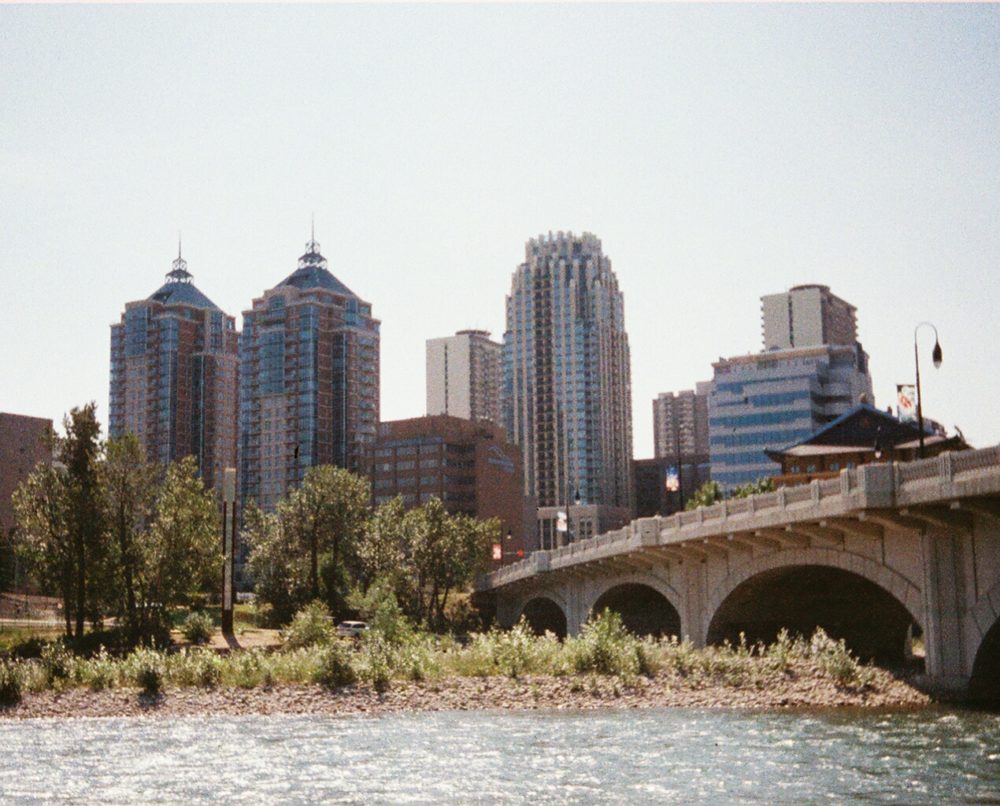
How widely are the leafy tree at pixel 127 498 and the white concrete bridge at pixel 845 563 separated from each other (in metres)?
27.8

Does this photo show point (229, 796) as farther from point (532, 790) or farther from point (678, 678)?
point (678, 678)

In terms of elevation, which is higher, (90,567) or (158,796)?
(90,567)

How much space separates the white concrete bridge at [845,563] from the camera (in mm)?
37406

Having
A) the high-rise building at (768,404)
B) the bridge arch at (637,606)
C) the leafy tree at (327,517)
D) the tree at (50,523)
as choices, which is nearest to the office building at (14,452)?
the leafy tree at (327,517)

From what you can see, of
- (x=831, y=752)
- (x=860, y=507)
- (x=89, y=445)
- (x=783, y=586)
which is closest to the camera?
(x=831, y=752)

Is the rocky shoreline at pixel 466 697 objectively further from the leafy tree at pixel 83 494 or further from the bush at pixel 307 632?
A: the leafy tree at pixel 83 494

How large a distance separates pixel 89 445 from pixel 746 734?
48034 millimetres

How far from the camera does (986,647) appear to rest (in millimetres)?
38938

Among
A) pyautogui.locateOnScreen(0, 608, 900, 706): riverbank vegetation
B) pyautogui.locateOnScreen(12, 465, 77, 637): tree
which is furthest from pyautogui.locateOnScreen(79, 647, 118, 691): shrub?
pyautogui.locateOnScreen(12, 465, 77, 637): tree

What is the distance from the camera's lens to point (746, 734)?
34094 mm

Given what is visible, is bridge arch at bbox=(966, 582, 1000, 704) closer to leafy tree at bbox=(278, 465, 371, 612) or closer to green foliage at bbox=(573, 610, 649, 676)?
green foliage at bbox=(573, 610, 649, 676)

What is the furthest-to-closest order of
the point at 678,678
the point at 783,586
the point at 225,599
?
the point at 225,599 < the point at 783,586 < the point at 678,678

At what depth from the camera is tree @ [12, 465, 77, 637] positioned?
2736 inches

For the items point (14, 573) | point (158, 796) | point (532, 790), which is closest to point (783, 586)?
point (532, 790)
